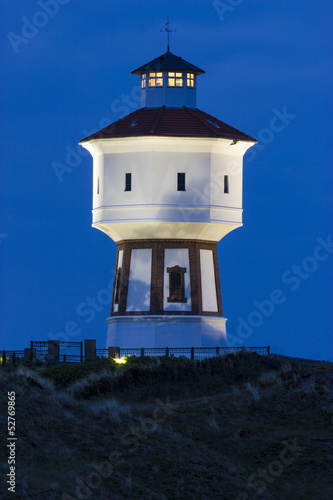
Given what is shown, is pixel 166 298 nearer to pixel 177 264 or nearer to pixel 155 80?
pixel 177 264

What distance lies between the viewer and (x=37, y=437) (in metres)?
25.9

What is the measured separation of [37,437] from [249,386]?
32.7 ft

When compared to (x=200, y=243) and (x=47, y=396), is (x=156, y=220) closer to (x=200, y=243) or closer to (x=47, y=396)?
(x=200, y=243)

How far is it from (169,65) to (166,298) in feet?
39.3

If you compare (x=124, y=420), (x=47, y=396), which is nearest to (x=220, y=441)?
(x=124, y=420)

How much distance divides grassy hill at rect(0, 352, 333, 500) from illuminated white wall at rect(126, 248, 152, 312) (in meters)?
14.8

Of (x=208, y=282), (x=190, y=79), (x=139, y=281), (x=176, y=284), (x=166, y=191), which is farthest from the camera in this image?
(x=190, y=79)

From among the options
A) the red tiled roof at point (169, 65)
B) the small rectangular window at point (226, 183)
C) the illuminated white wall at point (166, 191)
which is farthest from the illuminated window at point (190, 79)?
the small rectangular window at point (226, 183)

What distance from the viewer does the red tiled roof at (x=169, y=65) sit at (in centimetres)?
5403

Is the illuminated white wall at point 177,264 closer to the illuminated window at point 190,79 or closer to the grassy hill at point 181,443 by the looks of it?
the illuminated window at point 190,79

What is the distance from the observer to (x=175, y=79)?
54.2 metres

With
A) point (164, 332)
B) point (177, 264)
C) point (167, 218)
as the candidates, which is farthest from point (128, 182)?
point (164, 332)

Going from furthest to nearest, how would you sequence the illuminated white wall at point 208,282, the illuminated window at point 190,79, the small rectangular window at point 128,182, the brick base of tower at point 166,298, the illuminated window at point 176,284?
1. the illuminated window at point 190,79
2. the illuminated white wall at point 208,282
3. the small rectangular window at point 128,182
4. the illuminated window at point 176,284
5. the brick base of tower at point 166,298

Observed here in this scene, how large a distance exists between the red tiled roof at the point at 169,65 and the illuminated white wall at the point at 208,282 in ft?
30.8
